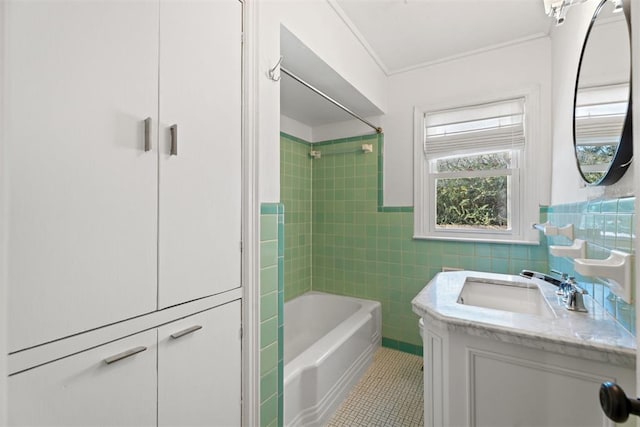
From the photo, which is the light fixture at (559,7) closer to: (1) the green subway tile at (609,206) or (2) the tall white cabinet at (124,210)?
(1) the green subway tile at (609,206)

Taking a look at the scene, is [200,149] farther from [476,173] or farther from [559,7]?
[476,173]

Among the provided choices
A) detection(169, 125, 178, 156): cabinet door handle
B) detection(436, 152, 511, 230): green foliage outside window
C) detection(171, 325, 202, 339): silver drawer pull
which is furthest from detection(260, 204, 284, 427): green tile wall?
detection(436, 152, 511, 230): green foliage outside window

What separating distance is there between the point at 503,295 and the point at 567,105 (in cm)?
111

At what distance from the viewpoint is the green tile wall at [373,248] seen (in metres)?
2.22

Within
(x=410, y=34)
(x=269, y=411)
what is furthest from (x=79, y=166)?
(x=410, y=34)

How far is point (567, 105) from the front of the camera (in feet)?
5.04

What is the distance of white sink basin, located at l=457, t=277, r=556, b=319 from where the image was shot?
148 centimetres

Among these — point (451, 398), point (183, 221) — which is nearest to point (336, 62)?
point (183, 221)

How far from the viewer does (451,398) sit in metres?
1.07

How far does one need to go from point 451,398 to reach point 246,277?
0.93 metres

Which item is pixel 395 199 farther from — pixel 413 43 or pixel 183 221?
pixel 183 221

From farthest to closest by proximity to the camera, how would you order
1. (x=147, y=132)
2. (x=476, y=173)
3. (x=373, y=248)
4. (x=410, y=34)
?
(x=373, y=248) → (x=476, y=173) → (x=410, y=34) → (x=147, y=132)

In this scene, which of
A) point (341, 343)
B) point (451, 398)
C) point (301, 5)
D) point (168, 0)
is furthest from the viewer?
point (341, 343)

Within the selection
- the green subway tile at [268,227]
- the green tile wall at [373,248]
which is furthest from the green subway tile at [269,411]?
the green tile wall at [373,248]
